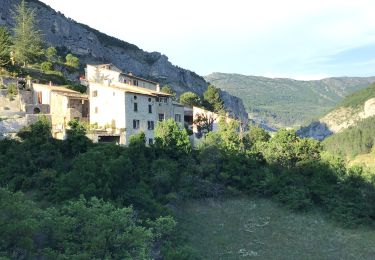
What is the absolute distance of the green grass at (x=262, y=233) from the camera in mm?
45500

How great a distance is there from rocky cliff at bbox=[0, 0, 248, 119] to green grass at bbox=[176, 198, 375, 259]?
93867 millimetres

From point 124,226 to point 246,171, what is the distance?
34133 mm

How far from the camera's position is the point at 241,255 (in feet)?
146

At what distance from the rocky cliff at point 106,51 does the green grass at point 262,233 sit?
9387 centimetres

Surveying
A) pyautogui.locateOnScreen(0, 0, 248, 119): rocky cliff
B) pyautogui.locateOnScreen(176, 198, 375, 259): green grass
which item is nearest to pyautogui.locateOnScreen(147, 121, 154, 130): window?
pyautogui.locateOnScreen(176, 198, 375, 259): green grass

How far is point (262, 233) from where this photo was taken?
50156mm

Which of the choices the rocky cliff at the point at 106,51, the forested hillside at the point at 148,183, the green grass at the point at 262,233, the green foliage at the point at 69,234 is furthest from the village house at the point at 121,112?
the rocky cliff at the point at 106,51

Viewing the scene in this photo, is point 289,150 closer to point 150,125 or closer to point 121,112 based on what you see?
point 150,125

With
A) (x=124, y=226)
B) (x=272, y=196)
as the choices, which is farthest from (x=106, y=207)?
(x=272, y=196)

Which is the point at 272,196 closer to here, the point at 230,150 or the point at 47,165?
the point at 230,150

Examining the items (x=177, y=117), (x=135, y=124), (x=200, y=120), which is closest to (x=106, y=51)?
(x=200, y=120)

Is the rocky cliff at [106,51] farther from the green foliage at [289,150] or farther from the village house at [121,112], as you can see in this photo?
the green foliage at [289,150]

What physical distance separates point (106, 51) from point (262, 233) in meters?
123

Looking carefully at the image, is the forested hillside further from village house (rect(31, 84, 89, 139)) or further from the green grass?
village house (rect(31, 84, 89, 139))
